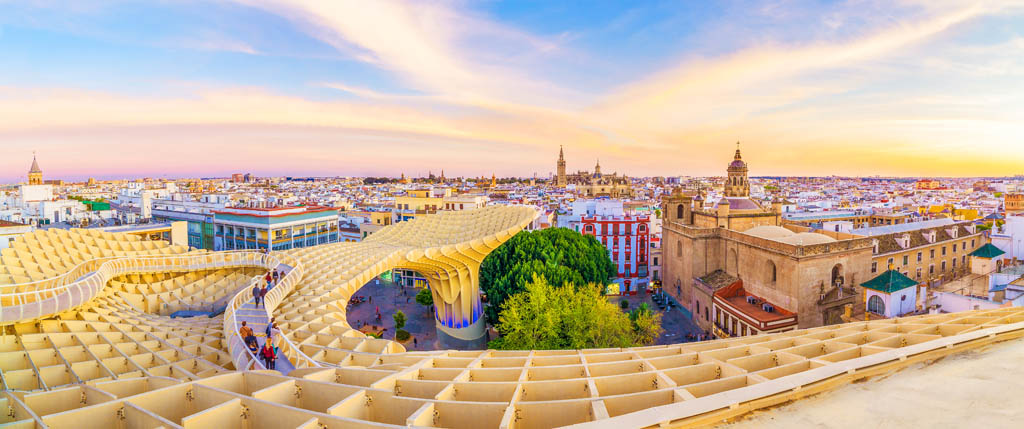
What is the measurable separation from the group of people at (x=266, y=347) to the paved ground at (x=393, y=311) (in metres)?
18.8

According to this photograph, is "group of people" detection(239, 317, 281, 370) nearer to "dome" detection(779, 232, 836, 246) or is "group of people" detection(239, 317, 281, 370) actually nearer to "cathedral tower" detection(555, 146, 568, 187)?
"dome" detection(779, 232, 836, 246)

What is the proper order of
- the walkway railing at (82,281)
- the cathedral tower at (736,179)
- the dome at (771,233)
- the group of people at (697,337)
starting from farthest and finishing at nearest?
the cathedral tower at (736,179)
the dome at (771,233)
the group of people at (697,337)
the walkway railing at (82,281)

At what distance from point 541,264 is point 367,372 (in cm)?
2348

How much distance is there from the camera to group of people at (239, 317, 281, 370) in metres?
10.8

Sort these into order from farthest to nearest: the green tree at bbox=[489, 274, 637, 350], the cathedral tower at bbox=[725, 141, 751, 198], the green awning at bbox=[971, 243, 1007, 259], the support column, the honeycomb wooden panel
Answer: the cathedral tower at bbox=[725, 141, 751, 198] < the green awning at bbox=[971, 243, 1007, 259] < the support column < the green tree at bbox=[489, 274, 637, 350] < the honeycomb wooden panel

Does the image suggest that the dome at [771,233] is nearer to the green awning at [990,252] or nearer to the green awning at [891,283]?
the green awning at [891,283]

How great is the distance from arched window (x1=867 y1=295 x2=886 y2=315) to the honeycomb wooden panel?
47.0ft

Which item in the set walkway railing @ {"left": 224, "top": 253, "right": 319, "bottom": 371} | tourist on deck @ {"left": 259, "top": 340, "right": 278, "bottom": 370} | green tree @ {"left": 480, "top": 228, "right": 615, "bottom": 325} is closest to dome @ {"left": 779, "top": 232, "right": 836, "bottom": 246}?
green tree @ {"left": 480, "top": 228, "right": 615, "bottom": 325}

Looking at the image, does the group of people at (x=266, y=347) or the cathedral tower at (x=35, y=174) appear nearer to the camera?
the group of people at (x=266, y=347)

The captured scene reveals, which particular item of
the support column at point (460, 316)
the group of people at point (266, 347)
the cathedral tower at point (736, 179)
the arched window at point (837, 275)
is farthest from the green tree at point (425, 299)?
the cathedral tower at point (736, 179)

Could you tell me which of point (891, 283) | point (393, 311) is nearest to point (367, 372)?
point (891, 283)

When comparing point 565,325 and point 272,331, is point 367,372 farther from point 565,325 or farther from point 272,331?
point 565,325

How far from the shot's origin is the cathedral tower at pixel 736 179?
185 ft

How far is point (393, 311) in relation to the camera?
38.2m
